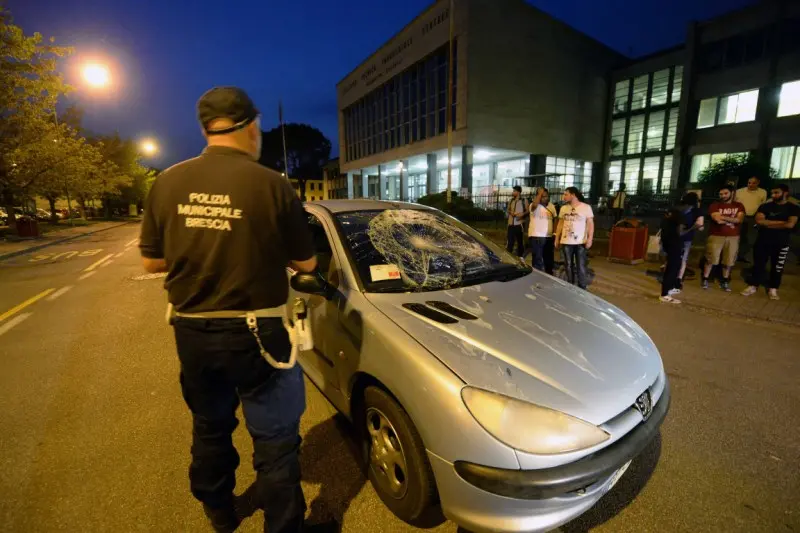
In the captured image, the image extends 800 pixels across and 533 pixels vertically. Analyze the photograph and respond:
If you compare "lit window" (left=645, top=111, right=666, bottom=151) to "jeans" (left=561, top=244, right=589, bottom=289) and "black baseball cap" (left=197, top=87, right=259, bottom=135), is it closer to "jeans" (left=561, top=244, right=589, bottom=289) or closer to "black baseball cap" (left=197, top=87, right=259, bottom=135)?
"jeans" (left=561, top=244, right=589, bottom=289)

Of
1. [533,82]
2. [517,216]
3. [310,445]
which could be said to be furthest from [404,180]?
[310,445]

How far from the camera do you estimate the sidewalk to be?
506cm

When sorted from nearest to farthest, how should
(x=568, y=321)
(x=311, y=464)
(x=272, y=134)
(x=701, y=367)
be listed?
(x=568, y=321) → (x=311, y=464) → (x=701, y=367) → (x=272, y=134)

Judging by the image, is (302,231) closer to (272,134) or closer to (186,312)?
(186,312)

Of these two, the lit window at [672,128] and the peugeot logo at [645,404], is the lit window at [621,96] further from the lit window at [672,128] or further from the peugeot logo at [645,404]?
the peugeot logo at [645,404]

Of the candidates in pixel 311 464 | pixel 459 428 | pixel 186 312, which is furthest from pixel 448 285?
pixel 186 312

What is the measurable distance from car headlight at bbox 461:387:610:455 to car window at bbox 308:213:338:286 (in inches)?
46.8

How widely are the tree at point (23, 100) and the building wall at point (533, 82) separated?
19.0 m

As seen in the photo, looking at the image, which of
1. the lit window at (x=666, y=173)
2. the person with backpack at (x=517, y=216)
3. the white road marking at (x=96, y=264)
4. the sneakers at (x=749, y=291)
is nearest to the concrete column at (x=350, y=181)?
the lit window at (x=666, y=173)

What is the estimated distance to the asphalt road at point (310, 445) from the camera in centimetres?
193

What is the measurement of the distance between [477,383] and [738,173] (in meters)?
19.6

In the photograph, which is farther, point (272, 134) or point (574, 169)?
point (272, 134)

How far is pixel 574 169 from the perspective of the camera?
2803 cm

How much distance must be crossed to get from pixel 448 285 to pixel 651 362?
3.86 ft
